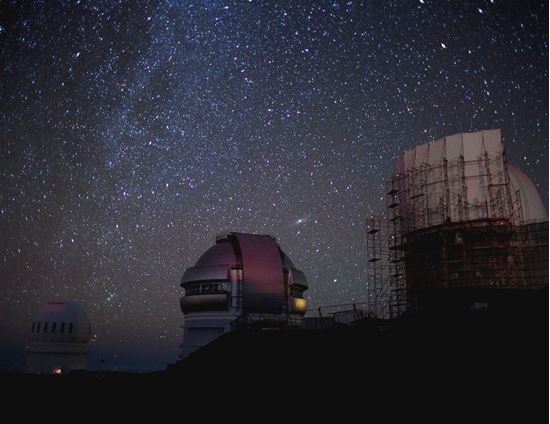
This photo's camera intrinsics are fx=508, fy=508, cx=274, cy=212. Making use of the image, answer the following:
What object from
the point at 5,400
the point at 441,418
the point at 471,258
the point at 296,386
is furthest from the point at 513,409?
the point at 471,258

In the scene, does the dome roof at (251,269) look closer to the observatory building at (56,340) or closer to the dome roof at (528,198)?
the observatory building at (56,340)

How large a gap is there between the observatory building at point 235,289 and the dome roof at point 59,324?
15264mm

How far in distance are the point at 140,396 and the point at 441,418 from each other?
9.63m

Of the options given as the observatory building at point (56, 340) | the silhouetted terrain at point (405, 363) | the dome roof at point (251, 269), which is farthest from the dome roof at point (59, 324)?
the silhouetted terrain at point (405, 363)

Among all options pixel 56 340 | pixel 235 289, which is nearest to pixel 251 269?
pixel 235 289

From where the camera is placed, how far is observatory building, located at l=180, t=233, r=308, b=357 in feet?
119

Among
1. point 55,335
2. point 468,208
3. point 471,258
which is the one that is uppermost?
point 468,208

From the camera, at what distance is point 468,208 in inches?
1211

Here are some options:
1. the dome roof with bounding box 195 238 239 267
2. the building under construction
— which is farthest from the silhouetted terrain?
the dome roof with bounding box 195 238 239 267

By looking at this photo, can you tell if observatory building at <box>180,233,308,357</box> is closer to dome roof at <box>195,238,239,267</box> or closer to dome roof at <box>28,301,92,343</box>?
dome roof at <box>195,238,239,267</box>

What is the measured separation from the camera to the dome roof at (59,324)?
46.9 meters

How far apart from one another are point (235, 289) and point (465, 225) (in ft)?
52.9

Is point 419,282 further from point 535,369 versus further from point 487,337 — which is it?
point 535,369

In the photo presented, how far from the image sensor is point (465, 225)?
99.7 feet
